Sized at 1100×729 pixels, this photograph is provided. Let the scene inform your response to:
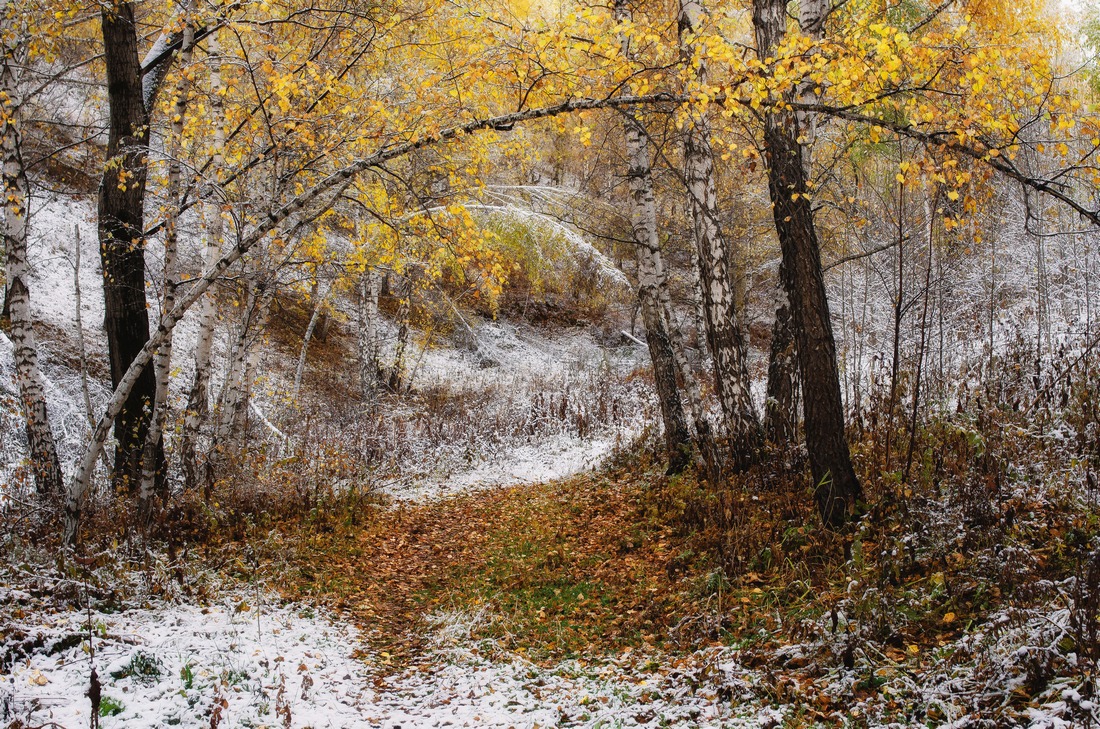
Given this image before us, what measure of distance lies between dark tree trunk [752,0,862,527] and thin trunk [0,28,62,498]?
299 inches

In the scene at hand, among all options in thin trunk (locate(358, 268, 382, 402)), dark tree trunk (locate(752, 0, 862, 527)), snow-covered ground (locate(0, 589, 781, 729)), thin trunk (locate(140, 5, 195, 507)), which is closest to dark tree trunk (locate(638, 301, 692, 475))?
dark tree trunk (locate(752, 0, 862, 527))

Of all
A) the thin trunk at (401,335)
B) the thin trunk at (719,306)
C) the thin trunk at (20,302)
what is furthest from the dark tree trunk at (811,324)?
the thin trunk at (401,335)

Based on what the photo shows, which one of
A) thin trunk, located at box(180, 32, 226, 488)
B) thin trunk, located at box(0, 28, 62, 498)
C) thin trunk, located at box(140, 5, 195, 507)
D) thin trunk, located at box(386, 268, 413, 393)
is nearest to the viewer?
thin trunk, located at box(140, 5, 195, 507)

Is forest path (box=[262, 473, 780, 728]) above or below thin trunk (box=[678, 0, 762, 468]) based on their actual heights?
below

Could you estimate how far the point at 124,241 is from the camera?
24.3 feet

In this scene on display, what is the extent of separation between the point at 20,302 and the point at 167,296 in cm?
184

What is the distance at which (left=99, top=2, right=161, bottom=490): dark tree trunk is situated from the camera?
7211mm

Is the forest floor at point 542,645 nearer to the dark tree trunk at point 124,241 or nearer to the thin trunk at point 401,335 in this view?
the dark tree trunk at point 124,241

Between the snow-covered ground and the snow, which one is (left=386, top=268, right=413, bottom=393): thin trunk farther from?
the snow-covered ground

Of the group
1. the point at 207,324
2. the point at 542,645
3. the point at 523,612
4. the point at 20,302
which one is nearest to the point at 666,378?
the point at 523,612

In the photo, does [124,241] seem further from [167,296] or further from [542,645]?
[542,645]

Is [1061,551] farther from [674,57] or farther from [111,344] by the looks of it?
[111,344]

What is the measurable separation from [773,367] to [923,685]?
5.19 m

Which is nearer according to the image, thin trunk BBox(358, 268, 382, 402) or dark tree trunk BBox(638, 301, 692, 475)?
dark tree trunk BBox(638, 301, 692, 475)
